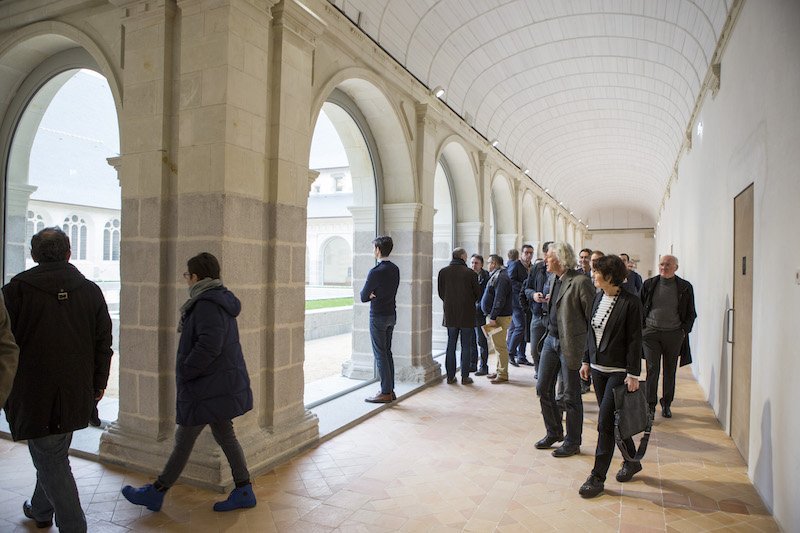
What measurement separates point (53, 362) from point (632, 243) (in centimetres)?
3211

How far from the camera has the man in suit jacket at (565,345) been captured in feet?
14.0

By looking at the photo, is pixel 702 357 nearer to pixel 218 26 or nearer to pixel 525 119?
pixel 525 119

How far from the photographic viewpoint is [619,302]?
376cm

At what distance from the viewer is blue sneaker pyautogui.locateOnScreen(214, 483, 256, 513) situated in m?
3.36

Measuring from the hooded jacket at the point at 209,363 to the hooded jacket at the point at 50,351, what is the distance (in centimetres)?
48

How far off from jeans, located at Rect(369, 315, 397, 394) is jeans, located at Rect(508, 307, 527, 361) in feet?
9.70

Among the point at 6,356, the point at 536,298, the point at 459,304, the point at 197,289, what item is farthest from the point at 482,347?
the point at 6,356

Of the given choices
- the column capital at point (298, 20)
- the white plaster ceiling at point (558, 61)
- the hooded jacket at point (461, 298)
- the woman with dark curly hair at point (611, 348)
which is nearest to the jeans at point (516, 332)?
the hooded jacket at point (461, 298)

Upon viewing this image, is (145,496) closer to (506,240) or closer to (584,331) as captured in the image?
(584,331)

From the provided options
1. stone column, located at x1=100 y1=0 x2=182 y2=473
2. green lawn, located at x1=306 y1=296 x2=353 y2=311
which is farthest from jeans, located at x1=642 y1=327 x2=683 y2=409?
green lawn, located at x1=306 y1=296 x2=353 y2=311

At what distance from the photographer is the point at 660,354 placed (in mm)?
5703

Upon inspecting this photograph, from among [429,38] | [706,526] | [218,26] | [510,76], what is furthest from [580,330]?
[510,76]

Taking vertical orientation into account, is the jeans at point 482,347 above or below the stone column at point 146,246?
below

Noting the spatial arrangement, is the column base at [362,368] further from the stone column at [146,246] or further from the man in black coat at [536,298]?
the stone column at [146,246]
